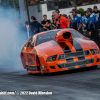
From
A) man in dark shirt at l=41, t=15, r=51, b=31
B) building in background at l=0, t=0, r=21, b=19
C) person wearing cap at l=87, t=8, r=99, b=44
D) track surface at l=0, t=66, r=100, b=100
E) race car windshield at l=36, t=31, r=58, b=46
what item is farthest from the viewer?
building in background at l=0, t=0, r=21, b=19

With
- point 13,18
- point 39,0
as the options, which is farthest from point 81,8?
point 13,18

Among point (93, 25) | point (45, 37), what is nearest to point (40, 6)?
point (93, 25)

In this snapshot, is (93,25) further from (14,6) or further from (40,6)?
(14,6)

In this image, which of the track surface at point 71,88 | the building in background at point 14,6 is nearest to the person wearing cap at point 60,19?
the track surface at point 71,88

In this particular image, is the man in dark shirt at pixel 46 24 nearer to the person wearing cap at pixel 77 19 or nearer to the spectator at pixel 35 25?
the spectator at pixel 35 25

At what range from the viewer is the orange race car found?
768cm

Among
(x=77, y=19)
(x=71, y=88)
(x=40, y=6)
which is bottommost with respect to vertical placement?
(x=71, y=88)

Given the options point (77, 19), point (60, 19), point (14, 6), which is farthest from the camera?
point (14, 6)

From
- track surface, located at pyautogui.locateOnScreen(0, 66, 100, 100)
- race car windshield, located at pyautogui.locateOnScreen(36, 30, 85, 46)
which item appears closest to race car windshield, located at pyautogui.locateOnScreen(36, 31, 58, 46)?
race car windshield, located at pyautogui.locateOnScreen(36, 30, 85, 46)

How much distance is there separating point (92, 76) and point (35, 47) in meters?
2.16

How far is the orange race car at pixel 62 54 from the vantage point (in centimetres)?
768

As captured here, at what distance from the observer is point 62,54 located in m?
7.66

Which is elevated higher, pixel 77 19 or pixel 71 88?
pixel 77 19

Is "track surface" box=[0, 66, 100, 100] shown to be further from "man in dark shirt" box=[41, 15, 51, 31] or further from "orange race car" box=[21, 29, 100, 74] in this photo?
"man in dark shirt" box=[41, 15, 51, 31]
